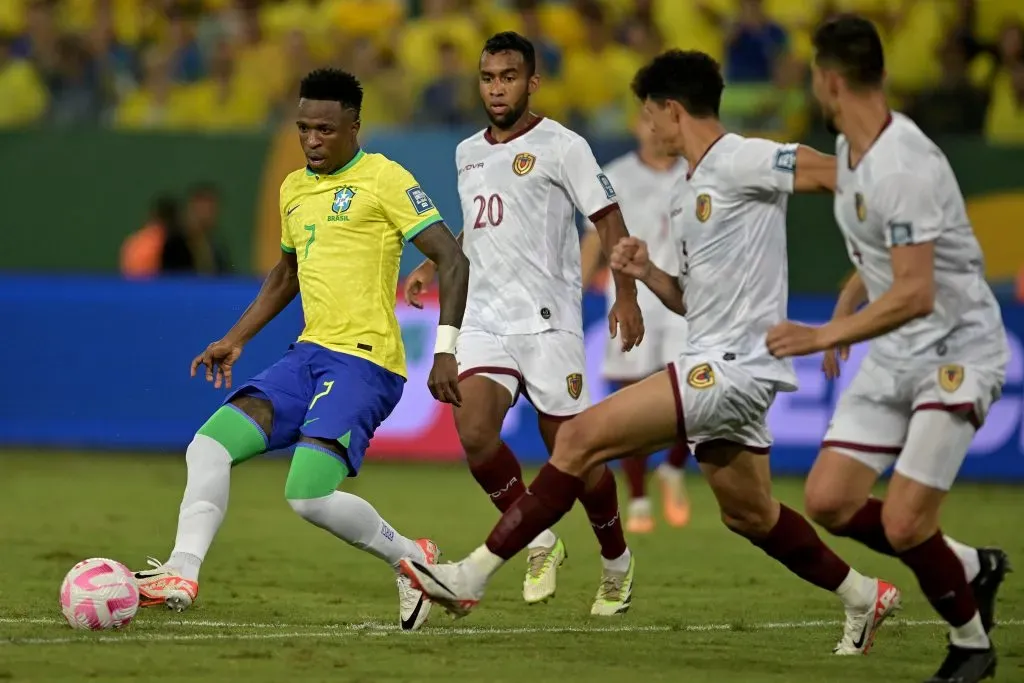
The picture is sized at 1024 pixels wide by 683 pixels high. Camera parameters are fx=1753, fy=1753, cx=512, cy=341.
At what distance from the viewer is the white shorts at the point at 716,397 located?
6770mm

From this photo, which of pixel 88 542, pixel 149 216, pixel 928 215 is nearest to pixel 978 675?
pixel 928 215

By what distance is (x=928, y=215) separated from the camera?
6016 millimetres

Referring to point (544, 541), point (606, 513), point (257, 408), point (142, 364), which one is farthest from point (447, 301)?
point (142, 364)

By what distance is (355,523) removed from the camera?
24.2 ft

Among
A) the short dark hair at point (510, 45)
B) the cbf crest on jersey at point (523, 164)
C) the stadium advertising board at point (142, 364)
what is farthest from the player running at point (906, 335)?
the stadium advertising board at point (142, 364)

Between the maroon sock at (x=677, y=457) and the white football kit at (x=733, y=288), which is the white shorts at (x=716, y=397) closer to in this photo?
the white football kit at (x=733, y=288)

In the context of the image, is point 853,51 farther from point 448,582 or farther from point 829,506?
point 448,582

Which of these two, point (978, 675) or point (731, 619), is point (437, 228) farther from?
point (978, 675)

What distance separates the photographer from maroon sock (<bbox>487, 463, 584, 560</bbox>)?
22.7 ft

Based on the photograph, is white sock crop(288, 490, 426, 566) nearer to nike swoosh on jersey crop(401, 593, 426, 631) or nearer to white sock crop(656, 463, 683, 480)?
nike swoosh on jersey crop(401, 593, 426, 631)

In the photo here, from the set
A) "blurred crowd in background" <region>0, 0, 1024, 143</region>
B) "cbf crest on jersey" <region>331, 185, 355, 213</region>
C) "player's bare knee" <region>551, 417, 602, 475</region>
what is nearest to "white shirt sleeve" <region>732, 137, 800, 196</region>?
"player's bare knee" <region>551, 417, 602, 475</region>

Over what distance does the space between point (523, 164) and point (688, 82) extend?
1353 millimetres

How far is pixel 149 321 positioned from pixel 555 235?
782 centimetres

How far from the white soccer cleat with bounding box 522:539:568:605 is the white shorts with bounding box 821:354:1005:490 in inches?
86.7
